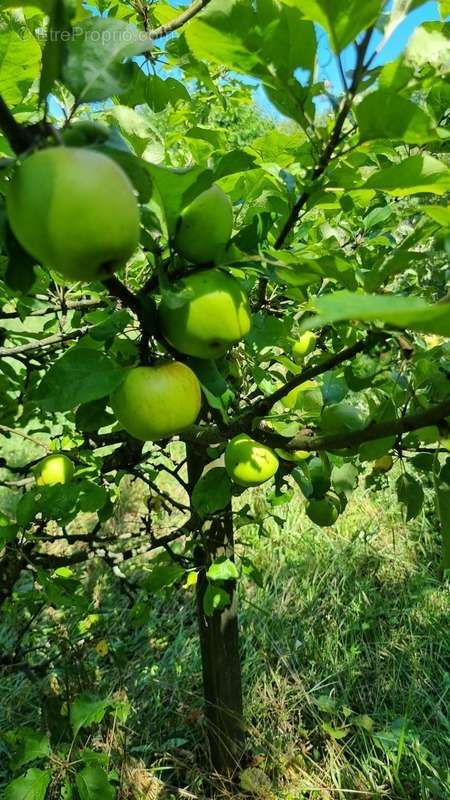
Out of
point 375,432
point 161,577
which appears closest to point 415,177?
point 375,432

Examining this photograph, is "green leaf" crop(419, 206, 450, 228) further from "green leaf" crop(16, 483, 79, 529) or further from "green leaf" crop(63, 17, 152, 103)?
"green leaf" crop(16, 483, 79, 529)

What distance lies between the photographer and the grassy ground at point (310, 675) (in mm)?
1849

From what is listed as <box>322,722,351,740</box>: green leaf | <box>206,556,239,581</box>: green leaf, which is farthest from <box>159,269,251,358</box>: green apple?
<box>322,722,351,740</box>: green leaf

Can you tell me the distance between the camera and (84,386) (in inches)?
24.0

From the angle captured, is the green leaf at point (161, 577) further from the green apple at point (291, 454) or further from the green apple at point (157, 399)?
the green apple at point (157, 399)

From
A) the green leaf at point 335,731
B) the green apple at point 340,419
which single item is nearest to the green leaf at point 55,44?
the green apple at point 340,419

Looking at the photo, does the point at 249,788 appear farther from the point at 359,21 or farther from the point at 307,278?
the point at 359,21

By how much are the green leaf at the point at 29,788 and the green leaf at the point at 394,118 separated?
4.27ft

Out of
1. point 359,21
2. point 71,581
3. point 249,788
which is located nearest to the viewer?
point 359,21

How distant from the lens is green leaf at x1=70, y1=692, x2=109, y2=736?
140 cm

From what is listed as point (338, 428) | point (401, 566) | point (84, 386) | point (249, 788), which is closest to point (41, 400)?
point (84, 386)

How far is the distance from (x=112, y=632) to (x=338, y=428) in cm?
190

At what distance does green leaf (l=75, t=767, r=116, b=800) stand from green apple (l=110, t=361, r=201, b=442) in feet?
3.29

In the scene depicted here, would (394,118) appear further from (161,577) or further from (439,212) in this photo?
(161,577)
